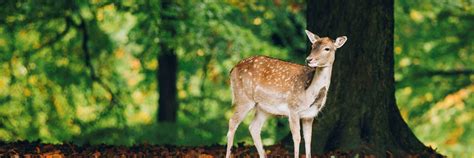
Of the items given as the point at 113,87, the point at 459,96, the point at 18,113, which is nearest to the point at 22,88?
the point at 18,113

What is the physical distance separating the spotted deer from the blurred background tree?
519 centimetres

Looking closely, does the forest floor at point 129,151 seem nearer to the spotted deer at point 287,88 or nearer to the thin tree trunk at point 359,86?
the thin tree trunk at point 359,86

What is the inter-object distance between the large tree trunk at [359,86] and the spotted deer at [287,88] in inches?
45.3

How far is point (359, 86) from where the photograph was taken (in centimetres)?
1035

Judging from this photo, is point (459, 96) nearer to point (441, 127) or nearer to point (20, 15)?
point (441, 127)

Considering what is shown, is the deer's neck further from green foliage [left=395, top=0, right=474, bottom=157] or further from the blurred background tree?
green foliage [left=395, top=0, right=474, bottom=157]

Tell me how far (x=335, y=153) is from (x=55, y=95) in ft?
28.4

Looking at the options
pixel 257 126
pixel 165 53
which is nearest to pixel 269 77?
pixel 257 126

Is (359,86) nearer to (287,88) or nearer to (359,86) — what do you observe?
(359,86)

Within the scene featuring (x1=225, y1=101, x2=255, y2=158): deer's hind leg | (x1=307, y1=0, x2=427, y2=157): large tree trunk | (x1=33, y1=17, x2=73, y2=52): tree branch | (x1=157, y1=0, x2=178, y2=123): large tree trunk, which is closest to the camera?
(x1=225, y1=101, x2=255, y2=158): deer's hind leg

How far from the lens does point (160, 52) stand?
1591 centimetres

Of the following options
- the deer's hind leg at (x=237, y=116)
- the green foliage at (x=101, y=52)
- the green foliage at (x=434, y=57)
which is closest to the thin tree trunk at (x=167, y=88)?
the green foliage at (x=101, y=52)

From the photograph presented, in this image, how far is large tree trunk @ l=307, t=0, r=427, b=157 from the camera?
1034 centimetres

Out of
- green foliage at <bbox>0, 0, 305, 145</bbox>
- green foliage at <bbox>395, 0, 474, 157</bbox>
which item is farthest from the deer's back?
green foliage at <bbox>395, 0, 474, 157</bbox>
